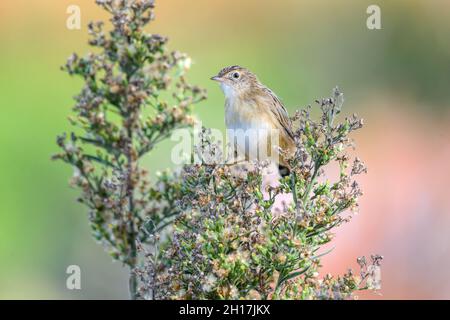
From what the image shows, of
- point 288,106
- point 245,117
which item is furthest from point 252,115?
point 288,106

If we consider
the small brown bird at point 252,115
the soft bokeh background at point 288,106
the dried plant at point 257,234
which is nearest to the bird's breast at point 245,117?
the small brown bird at point 252,115

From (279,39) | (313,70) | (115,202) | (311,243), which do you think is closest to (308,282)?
(311,243)

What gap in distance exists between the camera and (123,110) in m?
2.61

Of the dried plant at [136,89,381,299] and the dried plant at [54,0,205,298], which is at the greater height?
the dried plant at [54,0,205,298]

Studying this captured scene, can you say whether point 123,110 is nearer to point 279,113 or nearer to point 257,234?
point 257,234

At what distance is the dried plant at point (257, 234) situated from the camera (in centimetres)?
251

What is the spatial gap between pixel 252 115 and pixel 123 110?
2.02 m

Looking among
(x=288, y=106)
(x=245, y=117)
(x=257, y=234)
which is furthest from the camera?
(x=288, y=106)

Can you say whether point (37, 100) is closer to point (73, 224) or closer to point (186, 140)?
point (73, 224)

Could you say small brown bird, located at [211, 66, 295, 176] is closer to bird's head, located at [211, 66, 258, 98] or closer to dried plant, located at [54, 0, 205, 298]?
bird's head, located at [211, 66, 258, 98]

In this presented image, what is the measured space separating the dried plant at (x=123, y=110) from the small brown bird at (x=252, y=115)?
1722mm

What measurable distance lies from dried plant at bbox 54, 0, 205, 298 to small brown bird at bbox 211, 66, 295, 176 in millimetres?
1722

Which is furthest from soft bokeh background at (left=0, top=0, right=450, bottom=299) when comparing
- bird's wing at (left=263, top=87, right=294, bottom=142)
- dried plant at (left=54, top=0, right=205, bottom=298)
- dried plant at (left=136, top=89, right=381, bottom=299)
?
dried plant at (left=54, top=0, right=205, bottom=298)

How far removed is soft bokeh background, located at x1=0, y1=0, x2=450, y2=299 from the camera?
5.32 m
